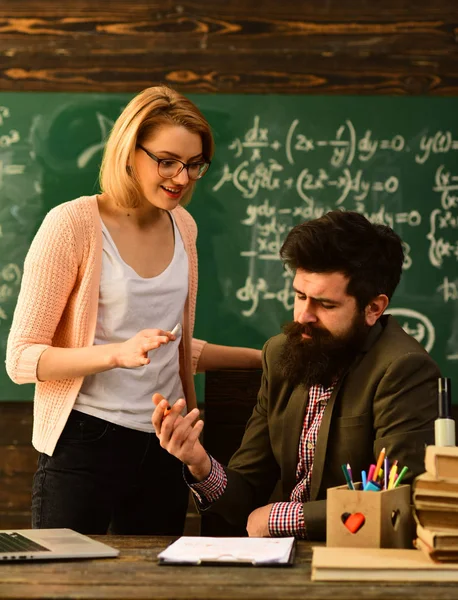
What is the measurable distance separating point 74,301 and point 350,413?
70 centimetres

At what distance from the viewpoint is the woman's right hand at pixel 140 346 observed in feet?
5.65

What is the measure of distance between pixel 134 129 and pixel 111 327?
47 cm

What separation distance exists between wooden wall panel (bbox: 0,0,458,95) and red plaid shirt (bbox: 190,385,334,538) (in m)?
1.78

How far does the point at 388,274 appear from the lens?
6.39ft

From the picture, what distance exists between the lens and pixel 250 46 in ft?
11.0

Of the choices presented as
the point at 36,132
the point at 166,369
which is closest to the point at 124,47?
the point at 36,132

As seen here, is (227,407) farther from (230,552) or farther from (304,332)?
(230,552)

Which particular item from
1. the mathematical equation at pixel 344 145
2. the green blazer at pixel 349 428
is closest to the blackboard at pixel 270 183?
the mathematical equation at pixel 344 145

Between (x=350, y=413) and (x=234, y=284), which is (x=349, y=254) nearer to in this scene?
(x=350, y=413)

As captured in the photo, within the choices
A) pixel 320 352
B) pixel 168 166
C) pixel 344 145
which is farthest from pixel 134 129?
pixel 344 145

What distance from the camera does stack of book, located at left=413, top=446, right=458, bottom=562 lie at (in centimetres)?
135

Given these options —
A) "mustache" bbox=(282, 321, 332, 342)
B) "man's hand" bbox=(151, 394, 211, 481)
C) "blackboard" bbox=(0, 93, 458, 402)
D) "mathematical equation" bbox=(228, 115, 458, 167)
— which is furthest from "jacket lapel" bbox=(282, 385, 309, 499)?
"mathematical equation" bbox=(228, 115, 458, 167)

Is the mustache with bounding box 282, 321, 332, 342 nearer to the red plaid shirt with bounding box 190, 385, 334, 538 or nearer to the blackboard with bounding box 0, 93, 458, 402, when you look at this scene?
the red plaid shirt with bounding box 190, 385, 334, 538

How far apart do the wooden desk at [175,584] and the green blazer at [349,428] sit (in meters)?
0.37
